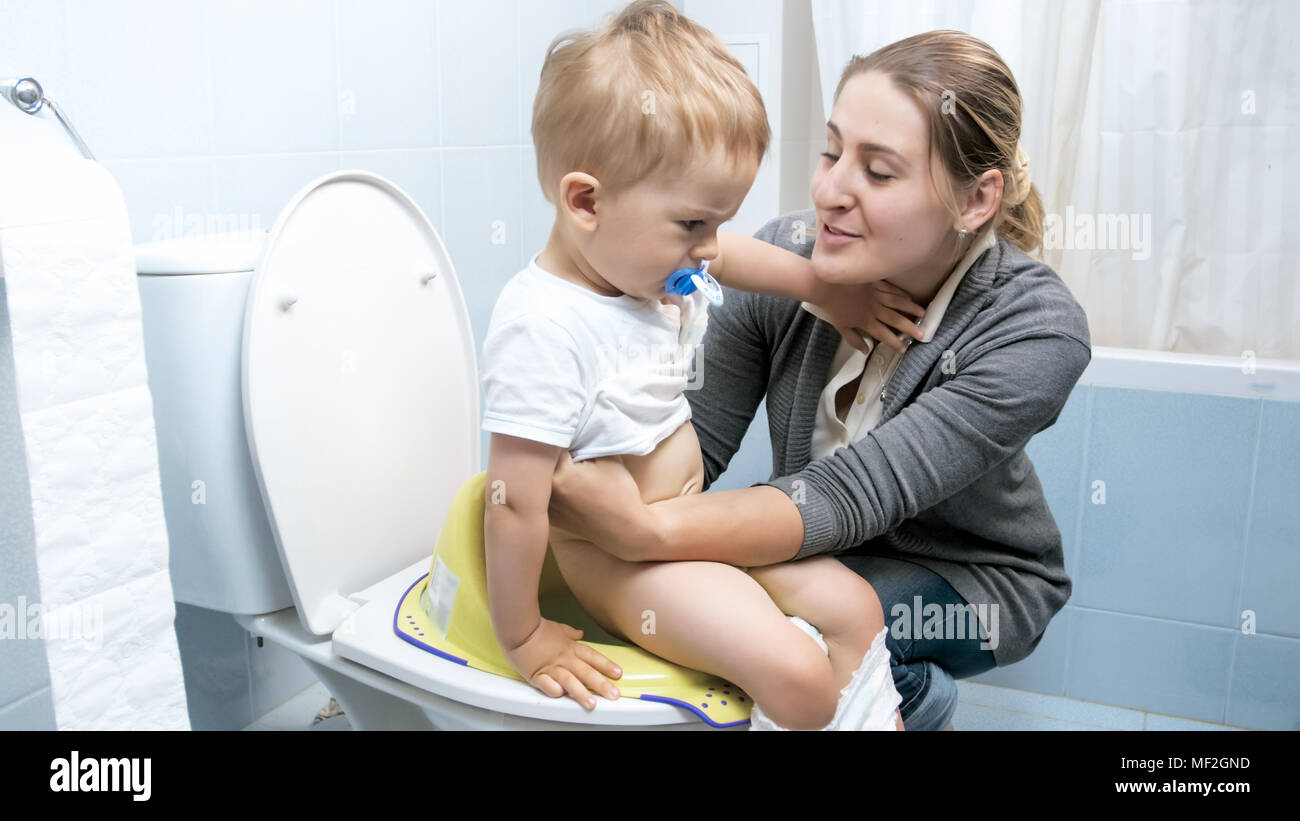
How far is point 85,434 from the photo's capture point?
2.82ft

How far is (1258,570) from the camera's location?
1.44m

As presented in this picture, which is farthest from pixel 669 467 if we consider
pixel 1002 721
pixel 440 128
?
pixel 1002 721

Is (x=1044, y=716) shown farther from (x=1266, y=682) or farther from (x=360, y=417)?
(x=360, y=417)

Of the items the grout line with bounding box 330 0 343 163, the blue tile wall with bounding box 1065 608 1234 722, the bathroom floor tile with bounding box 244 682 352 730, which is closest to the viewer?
the grout line with bounding box 330 0 343 163

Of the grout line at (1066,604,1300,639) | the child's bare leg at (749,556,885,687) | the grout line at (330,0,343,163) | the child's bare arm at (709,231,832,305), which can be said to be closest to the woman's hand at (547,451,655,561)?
the child's bare leg at (749,556,885,687)

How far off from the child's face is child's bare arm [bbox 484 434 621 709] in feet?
0.54

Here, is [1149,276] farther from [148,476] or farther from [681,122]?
[148,476]

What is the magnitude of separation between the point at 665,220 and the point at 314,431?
444 mm

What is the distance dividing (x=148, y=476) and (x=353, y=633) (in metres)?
0.23

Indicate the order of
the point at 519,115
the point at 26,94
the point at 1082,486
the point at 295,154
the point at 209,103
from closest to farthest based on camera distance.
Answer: the point at 26,94, the point at 209,103, the point at 295,154, the point at 1082,486, the point at 519,115

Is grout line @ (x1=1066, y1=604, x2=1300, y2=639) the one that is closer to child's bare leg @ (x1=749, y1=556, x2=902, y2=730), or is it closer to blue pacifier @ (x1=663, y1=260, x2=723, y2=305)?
child's bare leg @ (x1=749, y1=556, x2=902, y2=730)

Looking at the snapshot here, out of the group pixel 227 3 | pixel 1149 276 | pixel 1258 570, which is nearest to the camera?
pixel 227 3

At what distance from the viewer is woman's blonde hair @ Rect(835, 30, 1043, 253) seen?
0.94 meters
